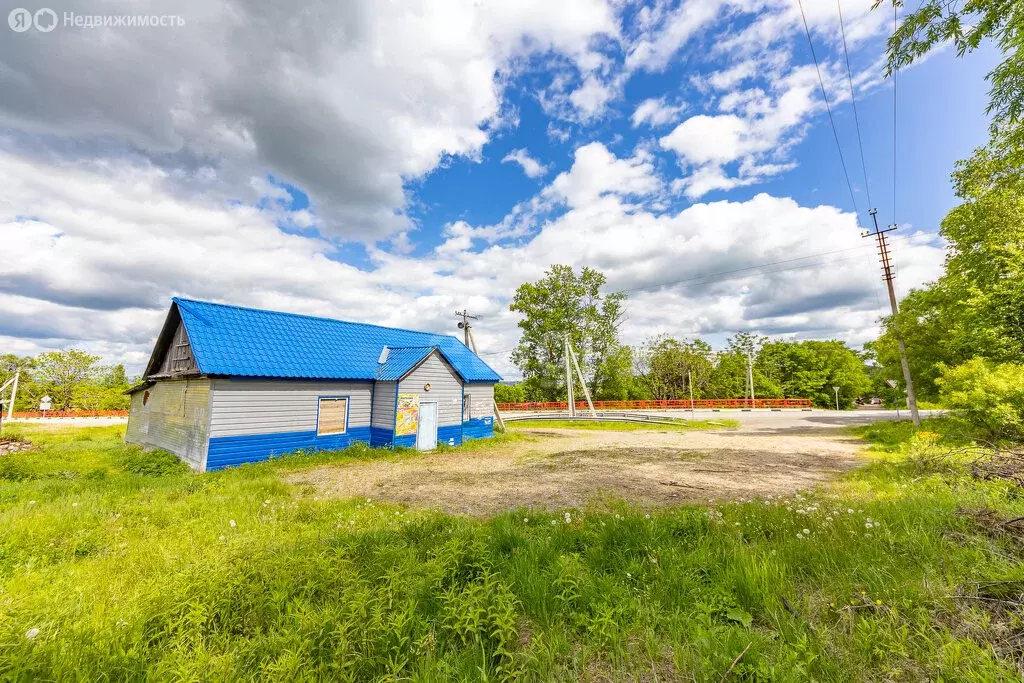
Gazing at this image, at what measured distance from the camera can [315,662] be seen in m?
3.03

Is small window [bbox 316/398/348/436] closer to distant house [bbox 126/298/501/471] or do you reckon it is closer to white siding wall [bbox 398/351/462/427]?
distant house [bbox 126/298/501/471]

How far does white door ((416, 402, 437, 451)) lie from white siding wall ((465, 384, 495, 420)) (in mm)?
3105

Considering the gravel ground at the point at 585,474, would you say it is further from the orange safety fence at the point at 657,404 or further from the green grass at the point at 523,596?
the orange safety fence at the point at 657,404

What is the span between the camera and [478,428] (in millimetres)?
21031

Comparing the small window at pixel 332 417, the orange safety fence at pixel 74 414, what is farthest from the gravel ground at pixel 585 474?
the orange safety fence at pixel 74 414

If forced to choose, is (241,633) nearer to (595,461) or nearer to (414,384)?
(595,461)

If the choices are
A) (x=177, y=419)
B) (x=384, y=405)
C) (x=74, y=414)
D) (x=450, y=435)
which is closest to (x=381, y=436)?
(x=384, y=405)

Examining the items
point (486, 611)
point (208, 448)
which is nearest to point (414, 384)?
point (208, 448)

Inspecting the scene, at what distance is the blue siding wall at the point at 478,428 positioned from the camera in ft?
66.4

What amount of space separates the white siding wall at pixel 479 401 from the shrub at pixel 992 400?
18.4m

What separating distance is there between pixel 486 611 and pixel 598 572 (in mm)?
1568

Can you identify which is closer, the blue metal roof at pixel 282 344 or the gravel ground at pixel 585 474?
the gravel ground at pixel 585 474

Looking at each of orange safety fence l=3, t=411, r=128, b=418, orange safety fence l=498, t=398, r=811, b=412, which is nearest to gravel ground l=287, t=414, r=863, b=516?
orange safety fence l=498, t=398, r=811, b=412

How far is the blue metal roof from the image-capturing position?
1355 centimetres
